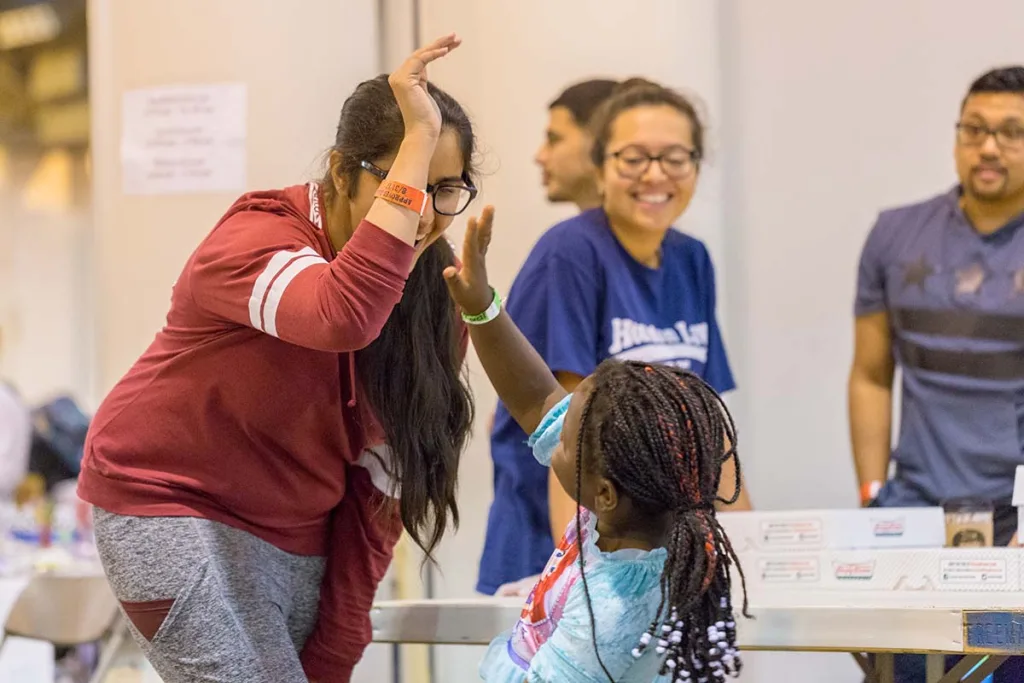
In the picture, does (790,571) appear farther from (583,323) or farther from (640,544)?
(640,544)

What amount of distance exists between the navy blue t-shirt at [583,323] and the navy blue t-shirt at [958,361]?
39 cm

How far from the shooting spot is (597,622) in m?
1.23

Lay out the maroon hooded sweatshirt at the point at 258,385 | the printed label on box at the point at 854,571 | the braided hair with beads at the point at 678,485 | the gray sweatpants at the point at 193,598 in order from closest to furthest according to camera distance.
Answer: the braided hair with beads at the point at 678,485 < the maroon hooded sweatshirt at the point at 258,385 < the gray sweatpants at the point at 193,598 < the printed label on box at the point at 854,571

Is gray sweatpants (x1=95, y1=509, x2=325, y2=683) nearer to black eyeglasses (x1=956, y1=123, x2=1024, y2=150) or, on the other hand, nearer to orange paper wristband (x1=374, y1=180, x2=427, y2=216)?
orange paper wristband (x1=374, y1=180, x2=427, y2=216)

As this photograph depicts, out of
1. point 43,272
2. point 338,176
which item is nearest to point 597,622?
point 338,176

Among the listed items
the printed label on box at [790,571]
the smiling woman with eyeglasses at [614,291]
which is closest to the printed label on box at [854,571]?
the printed label on box at [790,571]

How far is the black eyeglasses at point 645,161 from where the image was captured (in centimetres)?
230

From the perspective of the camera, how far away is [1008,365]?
2.29m

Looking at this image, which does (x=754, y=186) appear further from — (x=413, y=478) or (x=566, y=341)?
(x=413, y=478)

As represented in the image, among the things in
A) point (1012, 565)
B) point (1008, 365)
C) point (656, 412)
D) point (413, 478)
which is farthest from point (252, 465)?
point (1008, 365)

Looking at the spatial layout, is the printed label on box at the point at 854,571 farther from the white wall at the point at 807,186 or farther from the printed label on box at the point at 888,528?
the white wall at the point at 807,186

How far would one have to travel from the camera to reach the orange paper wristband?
1317mm

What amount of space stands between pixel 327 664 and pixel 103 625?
3.49 ft

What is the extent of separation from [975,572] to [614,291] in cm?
78
